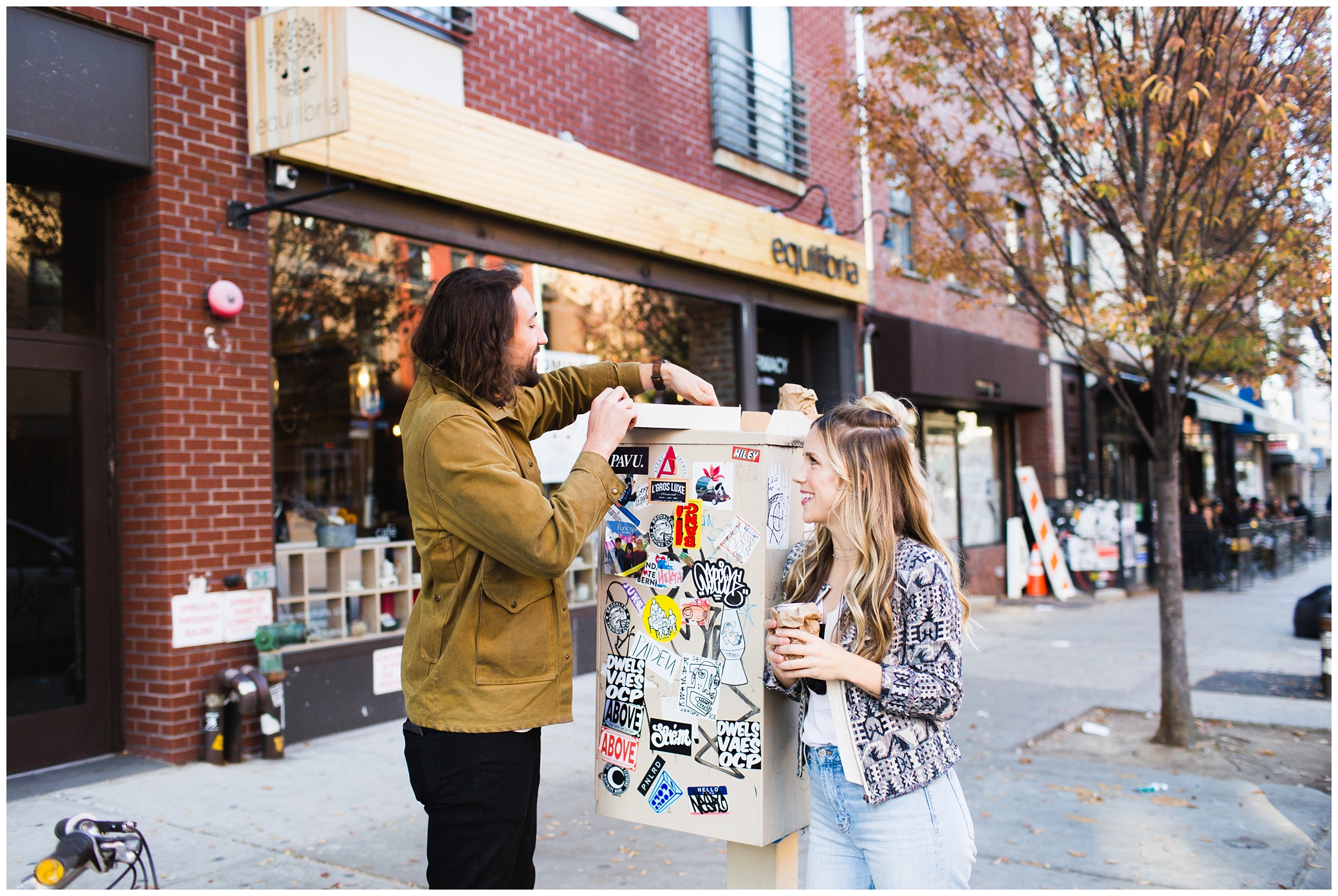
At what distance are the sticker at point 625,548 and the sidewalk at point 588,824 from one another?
209cm

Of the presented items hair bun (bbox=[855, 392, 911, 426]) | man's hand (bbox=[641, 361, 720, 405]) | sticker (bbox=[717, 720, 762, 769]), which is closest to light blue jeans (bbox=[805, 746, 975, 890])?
sticker (bbox=[717, 720, 762, 769])

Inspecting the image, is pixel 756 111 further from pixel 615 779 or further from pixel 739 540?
pixel 615 779

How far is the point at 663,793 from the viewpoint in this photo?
8.26ft

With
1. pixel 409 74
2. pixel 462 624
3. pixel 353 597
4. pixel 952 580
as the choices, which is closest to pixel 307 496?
pixel 353 597

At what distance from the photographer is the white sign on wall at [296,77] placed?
5.54 metres

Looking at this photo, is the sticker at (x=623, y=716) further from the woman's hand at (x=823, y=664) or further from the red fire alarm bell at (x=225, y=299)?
the red fire alarm bell at (x=225, y=299)

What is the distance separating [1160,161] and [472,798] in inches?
271

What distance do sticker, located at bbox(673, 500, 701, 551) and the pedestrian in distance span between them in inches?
7.7

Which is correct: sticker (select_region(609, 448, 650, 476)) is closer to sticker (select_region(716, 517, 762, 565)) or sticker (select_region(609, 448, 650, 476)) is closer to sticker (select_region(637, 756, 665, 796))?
sticker (select_region(716, 517, 762, 565))

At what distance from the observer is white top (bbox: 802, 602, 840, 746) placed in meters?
2.34

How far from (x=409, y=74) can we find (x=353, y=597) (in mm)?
3668

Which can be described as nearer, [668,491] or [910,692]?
[910,692]

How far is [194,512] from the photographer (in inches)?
225

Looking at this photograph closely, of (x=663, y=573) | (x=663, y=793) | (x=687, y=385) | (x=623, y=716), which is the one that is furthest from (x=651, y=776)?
(x=687, y=385)
